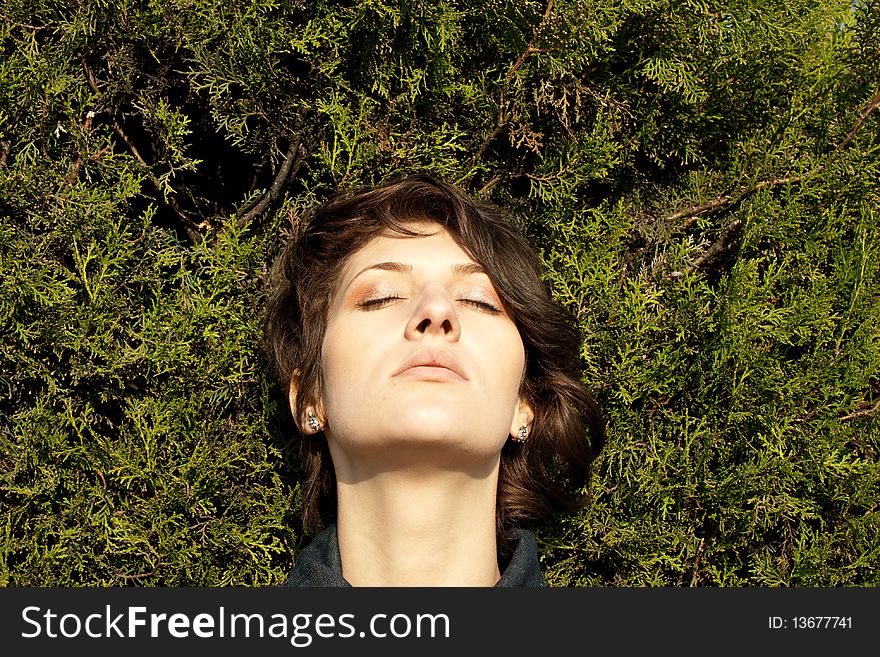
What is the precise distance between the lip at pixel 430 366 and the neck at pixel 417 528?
278mm

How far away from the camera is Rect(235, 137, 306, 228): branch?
272cm

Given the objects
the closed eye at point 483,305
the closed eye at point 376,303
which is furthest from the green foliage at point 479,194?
the closed eye at point 376,303

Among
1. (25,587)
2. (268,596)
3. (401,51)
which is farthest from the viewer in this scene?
(401,51)

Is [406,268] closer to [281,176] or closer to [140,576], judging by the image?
[281,176]

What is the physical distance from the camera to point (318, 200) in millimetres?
2807

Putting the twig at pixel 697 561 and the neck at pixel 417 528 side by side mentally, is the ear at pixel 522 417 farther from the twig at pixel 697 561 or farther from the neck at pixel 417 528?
the twig at pixel 697 561

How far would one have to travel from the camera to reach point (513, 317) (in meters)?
2.53

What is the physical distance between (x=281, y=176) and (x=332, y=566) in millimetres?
1280

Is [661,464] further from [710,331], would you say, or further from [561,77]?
[561,77]

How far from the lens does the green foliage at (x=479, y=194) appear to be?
259cm

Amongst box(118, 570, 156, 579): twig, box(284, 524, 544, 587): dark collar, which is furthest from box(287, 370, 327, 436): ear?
box(118, 570, 156, 579): twig

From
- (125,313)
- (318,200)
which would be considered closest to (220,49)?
(318,200)

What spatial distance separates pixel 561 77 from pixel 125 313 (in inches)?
64.3

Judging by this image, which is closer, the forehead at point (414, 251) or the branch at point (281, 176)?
the forehead at point (414, 251)
